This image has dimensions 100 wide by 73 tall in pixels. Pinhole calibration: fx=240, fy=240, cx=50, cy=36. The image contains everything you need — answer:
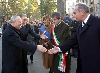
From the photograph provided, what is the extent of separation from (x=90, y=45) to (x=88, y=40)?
99 millimetres

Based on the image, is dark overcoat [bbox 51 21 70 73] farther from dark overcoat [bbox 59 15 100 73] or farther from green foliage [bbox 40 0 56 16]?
green foliage [bbox 40 0 56 16]

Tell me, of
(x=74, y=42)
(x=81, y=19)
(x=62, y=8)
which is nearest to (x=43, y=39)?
(x=74, y=42)

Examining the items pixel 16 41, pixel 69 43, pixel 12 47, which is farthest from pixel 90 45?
pixel 12 47

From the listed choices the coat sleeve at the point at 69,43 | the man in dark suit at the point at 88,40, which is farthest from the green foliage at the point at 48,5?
the man in dark suit at the point at 88,40

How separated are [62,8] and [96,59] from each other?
1265cm

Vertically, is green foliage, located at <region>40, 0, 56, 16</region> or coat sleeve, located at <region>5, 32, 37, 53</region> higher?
coat sleeve, located at <region>5, 32, 37, 53</region>

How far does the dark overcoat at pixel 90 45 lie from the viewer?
4367 mm

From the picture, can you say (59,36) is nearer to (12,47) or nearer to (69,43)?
(69,43)

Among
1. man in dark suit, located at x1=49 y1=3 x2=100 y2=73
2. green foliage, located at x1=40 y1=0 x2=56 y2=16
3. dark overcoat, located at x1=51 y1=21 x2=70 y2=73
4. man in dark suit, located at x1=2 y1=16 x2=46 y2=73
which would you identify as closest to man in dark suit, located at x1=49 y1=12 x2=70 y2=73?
dark overcoat, located at x1=51 y1=21 x2=70 y2=73

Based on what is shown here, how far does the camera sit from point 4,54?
509cm

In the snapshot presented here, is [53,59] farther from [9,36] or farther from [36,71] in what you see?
[36,71]

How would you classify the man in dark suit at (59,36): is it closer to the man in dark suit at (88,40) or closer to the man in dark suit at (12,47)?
the man in dark suit at (12,47)

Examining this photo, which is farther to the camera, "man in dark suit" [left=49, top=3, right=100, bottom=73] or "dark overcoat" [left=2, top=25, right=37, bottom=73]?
"dark overcoat" [left=2, top=25, right=37, bottom=73]

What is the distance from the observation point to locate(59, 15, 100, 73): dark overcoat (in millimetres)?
4367
